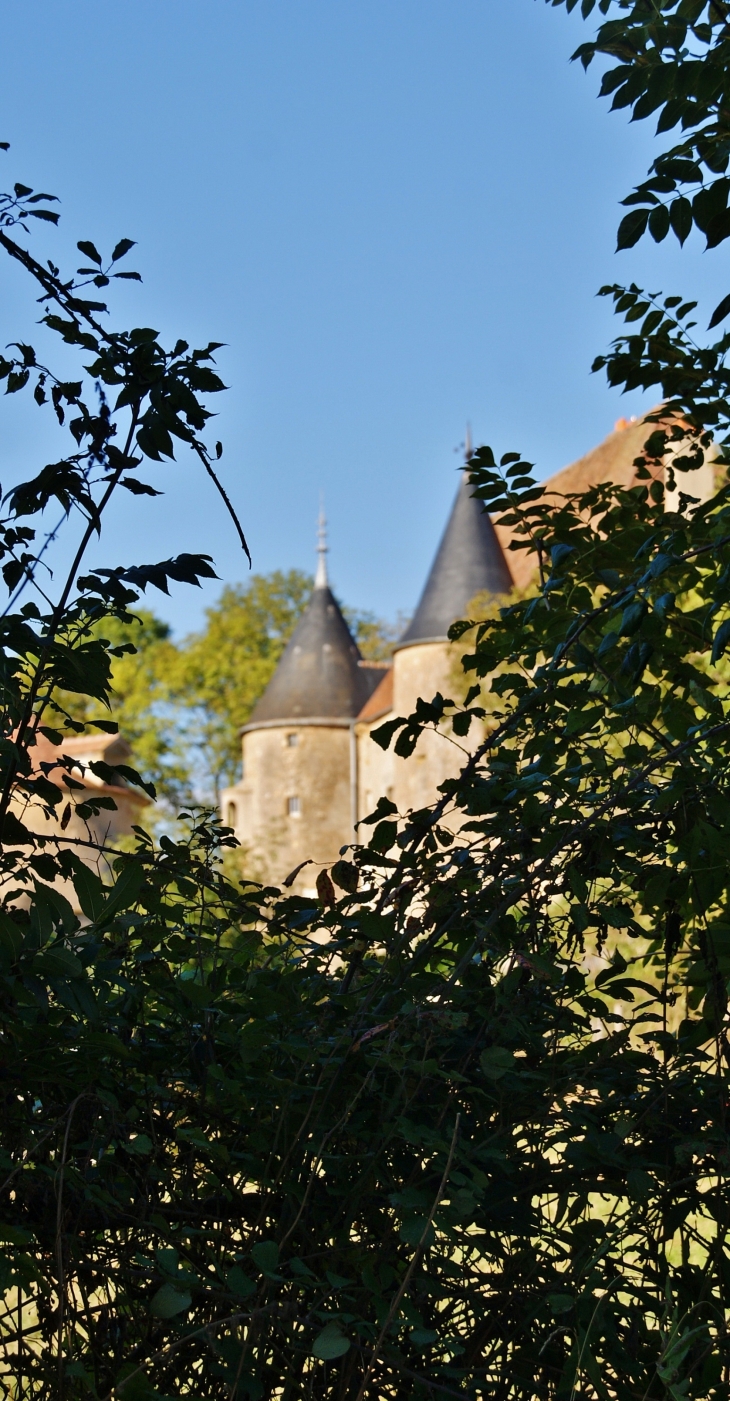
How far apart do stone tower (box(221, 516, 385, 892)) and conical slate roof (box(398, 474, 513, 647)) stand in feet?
26.7

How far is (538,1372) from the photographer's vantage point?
5.91 ft

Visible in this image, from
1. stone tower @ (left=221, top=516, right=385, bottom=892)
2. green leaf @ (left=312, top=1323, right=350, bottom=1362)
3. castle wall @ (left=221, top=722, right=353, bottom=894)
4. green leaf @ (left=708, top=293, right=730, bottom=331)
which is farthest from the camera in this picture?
stone tower @ (left=221, top=516, right=385, bottom=892)

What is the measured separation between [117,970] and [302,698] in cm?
4463

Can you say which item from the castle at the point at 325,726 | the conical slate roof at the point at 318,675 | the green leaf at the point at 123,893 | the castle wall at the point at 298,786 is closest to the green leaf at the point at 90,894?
the green leaf at the point at 123,893

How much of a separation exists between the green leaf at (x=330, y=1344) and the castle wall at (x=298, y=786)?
43.0 metres

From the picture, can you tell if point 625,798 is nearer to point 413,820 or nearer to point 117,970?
point 413,820

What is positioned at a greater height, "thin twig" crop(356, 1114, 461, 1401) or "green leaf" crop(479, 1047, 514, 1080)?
"green leaf" crop(479, 1047, 514, 1080)

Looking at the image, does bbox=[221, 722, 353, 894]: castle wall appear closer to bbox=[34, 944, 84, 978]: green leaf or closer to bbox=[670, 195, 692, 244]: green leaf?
bbox=[670, 195, 692, 244]: green leaf

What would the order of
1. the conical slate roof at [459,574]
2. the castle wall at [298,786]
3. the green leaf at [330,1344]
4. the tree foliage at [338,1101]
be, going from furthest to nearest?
the castle wall at [298,786], the conical slate roof at [459,574], the tree foliage at [338,1101], the green leaf at [330,1344]

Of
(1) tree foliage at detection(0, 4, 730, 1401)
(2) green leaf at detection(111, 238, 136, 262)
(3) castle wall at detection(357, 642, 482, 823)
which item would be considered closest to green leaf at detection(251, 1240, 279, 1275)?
(1) tree foliage at detection(0, 4, 730, 1401)

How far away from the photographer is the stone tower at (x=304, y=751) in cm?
4544

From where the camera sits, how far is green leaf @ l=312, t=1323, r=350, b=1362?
4.65ft

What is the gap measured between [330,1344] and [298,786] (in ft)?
146

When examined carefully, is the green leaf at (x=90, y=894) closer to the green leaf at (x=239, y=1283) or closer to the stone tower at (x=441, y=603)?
the green leaf at (x=239, y=1283)
